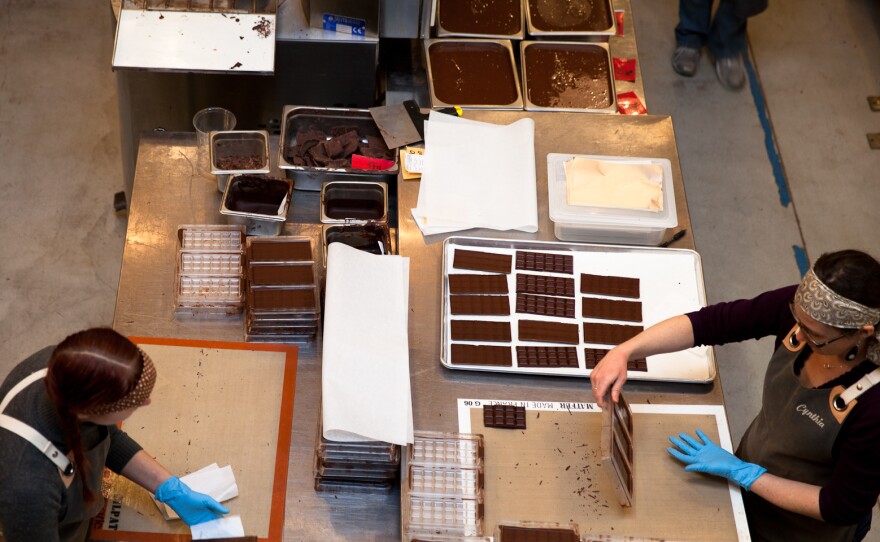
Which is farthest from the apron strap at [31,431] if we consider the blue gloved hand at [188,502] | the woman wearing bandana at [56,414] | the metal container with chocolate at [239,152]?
the metal container with chocolate at [239,152]

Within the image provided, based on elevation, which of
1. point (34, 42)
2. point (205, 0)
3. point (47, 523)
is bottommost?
point (34, 42)

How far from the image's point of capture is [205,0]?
399cm

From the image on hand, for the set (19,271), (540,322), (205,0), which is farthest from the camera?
(19,271)

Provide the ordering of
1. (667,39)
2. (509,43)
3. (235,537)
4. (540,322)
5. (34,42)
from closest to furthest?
(235,537), (540,322), (509,43), (34,42), (667,39)

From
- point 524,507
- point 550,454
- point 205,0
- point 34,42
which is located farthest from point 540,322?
point 34,42

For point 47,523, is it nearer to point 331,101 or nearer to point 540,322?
point 540,322

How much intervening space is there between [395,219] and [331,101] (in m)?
0.92

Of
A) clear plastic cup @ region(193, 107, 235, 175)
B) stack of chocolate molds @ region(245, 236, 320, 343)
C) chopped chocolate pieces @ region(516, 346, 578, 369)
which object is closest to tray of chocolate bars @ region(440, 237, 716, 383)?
chopped chocolate pieces @ region(516, 346, 578, 369)

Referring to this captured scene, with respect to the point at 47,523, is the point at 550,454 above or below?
below

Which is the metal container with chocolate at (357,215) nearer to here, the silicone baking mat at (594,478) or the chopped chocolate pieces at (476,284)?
the chopped chocolate pieces at (476,284)

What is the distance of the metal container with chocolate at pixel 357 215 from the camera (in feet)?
11.0

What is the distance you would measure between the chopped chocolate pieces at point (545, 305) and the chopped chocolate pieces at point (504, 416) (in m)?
0.40

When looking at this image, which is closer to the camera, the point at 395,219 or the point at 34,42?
the point at 395,219

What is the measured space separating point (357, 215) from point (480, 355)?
88 centimetres
